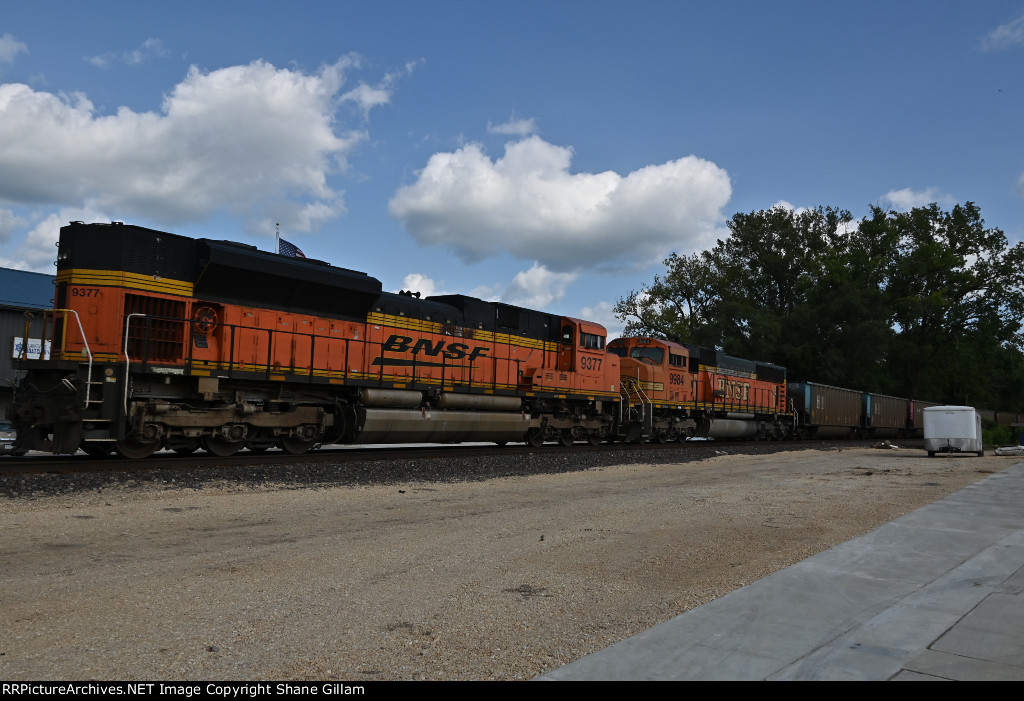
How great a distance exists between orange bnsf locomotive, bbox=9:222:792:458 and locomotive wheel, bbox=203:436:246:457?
3 cm

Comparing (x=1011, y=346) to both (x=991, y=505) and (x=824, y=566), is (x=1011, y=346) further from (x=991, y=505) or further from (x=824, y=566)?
(x=824, y=566)

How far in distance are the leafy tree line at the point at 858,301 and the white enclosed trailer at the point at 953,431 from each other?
93.5 feet

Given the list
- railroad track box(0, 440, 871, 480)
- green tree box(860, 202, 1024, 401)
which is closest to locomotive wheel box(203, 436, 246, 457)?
railroad track box(0, 440, 871, 480)

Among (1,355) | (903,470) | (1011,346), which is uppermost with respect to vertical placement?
(1011,346)

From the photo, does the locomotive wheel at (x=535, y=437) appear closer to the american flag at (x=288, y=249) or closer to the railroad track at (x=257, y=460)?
the railroad track at (x=257, y=460)

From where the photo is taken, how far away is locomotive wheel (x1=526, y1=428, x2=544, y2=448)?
21438 millimetres

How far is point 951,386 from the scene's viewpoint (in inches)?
2685

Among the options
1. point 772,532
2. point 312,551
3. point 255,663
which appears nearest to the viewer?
point 255,663

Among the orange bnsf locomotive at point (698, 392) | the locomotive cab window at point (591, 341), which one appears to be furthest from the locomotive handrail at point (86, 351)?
the orange bnsf locomotive at point (698, 392)

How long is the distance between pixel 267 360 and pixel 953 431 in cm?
2267

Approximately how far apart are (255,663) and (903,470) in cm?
1830

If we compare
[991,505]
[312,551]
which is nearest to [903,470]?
[991,505]

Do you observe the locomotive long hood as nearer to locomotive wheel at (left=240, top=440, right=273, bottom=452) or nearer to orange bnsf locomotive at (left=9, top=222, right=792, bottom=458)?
orange bnsf locomotive at (left=9, top=222, right=792, bottom=458)

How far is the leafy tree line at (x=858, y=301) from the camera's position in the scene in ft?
182
